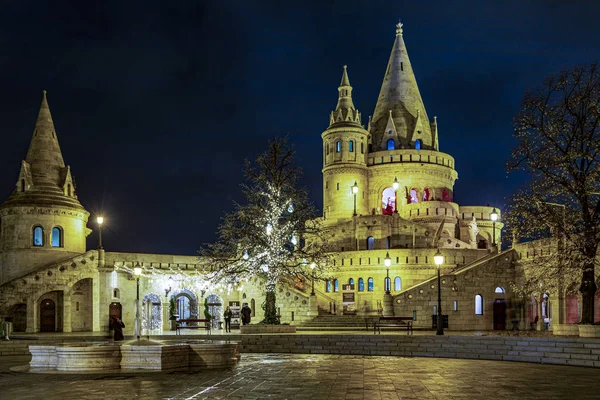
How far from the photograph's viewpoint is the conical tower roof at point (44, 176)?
149 ft

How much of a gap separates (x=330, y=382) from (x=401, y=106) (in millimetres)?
54558

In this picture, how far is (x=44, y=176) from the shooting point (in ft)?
153

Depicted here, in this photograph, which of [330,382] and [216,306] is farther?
[216,306]

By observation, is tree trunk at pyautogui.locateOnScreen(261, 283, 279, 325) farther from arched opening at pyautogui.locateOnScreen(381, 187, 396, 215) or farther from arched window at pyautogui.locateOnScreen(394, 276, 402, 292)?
arched opening at pyautogui.locateOnScreen(381, 187, 396, 215)

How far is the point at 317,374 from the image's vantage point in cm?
1991

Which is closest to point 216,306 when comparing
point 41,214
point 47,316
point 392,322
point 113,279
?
point 113,279

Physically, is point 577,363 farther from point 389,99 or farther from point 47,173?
point 389,99

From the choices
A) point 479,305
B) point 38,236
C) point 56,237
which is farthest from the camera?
point 56,237

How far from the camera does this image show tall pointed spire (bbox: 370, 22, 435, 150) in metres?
69.4

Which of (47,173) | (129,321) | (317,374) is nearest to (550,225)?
(317,374)

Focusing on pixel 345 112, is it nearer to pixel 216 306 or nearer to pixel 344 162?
pixel 344 162

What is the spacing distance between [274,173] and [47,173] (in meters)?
17.2

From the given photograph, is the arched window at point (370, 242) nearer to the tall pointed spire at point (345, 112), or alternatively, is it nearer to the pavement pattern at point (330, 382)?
the tall pointed spire at point (345, 112)

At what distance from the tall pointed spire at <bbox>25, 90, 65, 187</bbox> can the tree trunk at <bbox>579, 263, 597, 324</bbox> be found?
3194cm
